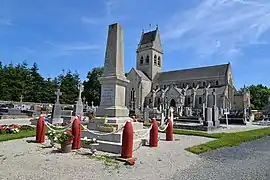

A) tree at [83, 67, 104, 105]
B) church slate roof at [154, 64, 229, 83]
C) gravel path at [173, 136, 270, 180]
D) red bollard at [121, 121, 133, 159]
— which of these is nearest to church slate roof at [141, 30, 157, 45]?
church slate roof at [154, 64, 229, 83]

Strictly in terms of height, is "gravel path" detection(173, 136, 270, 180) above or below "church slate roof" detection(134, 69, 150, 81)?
below

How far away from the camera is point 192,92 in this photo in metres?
58.8

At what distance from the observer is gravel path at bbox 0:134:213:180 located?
187 inches

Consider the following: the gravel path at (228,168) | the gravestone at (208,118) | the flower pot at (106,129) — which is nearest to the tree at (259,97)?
the gravestone at (208,118)

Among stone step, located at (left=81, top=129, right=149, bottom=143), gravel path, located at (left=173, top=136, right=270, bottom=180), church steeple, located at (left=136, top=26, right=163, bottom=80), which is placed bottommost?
gravel path, located at (left=173, top=136, right=270, bottom=180)

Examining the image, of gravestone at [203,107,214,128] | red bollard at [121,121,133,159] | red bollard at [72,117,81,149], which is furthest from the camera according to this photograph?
gravestone at [203,107,214,128]

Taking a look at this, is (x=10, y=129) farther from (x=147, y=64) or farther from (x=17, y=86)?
(x=147, y=64)

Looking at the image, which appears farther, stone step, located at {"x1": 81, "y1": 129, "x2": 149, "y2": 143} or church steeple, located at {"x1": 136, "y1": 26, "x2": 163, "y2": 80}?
church steeple, located at {"x1": 136, "y1": 26, "x2": 163, "y2": 80}

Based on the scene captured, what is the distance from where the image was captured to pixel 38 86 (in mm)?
59250

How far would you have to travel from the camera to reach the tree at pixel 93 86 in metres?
69.7

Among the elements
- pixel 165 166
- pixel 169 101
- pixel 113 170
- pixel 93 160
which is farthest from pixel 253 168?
pixel 169 101

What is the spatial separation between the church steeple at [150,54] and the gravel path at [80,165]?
2592 inches

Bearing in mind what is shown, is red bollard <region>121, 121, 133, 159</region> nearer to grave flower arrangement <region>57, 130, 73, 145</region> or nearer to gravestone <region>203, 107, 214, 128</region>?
grave flower arrangement <region>57, 130, 73, 145</region>

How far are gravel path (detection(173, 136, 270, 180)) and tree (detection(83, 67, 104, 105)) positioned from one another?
6385cm
